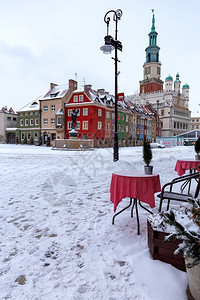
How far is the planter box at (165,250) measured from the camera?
2440 mm

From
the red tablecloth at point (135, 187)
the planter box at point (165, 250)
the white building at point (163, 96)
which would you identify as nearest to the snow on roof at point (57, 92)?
the white building at point (163, 96)

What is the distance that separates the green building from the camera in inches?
1666

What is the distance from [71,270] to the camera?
2.54m

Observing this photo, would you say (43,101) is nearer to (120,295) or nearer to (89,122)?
(89,122)

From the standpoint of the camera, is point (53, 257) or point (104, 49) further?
point (104, 49)

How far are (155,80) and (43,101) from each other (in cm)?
4846

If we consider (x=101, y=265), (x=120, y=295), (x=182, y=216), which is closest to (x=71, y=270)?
(x=101, y=265)

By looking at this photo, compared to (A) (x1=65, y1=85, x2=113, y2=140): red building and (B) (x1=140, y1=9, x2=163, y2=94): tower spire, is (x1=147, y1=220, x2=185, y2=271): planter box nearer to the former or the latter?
(A) (x1=65, y1=85, x2=113, y2=140): red building

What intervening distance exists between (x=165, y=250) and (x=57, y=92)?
41.1m

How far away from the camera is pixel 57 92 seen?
4062 centimetres

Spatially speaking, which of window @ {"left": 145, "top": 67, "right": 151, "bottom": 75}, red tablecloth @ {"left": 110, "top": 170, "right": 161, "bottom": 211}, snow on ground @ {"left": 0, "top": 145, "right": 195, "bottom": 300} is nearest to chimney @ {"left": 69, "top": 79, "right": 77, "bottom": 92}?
snow on ground @ {"left": 0, "top": 145, "right": 195, "bottom": 300}

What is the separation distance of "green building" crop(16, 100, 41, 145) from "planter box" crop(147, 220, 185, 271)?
4088 cm

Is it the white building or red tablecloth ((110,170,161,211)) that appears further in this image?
the white building

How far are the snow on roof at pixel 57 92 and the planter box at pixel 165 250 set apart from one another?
3875 centimetres
